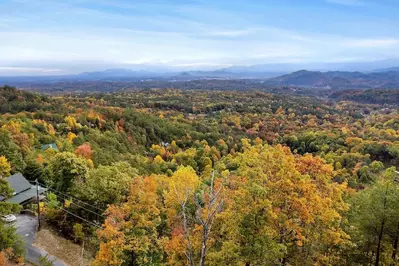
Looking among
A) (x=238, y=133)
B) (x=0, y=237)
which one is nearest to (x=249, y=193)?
(x=0, y=237)

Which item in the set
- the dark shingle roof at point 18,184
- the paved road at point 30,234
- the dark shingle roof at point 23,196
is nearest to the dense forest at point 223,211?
the paved road at point 30,234

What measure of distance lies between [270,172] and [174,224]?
496 inches

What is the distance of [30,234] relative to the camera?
24.3m

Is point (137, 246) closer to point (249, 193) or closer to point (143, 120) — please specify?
point (249, 193)

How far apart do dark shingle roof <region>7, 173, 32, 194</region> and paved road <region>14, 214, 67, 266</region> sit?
3.15m

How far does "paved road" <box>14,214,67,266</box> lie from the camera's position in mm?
21719

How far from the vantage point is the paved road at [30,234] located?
71.3 feet

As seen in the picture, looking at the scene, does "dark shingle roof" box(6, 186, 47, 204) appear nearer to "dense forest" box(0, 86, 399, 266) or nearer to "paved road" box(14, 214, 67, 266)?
"paved road" box(14, 214, 67, 266)

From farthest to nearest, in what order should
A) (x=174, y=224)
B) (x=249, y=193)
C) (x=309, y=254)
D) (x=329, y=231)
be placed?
(x=174, y=224) → (x=309, y=254) → (x=329, y=231) → (x=249, y=193)

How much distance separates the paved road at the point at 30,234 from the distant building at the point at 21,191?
66.8 inches

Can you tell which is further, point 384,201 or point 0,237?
point 0,237

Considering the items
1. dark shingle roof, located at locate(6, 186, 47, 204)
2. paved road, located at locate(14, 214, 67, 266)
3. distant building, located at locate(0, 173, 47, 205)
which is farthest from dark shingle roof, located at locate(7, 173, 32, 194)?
paved road, located at locate(14, 214, 67, 266)

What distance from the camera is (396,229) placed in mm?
15797

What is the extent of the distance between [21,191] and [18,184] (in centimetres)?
130
